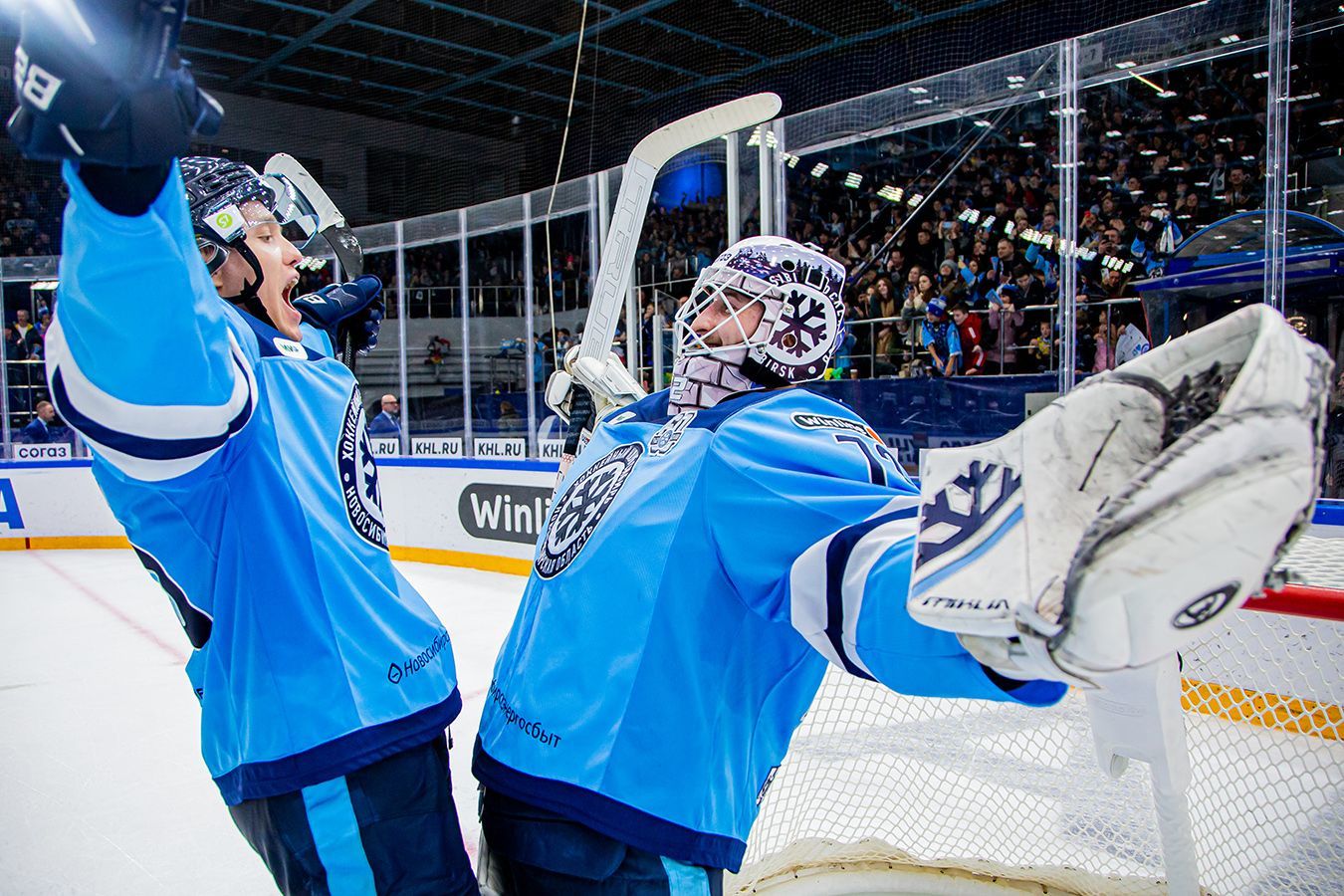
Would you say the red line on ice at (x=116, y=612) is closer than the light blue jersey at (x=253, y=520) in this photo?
No

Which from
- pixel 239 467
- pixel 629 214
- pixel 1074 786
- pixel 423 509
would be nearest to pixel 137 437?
pixel 239 467

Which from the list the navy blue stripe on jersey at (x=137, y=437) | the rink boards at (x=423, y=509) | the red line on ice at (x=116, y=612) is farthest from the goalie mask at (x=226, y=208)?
the rink boards at (x=423, y=509)

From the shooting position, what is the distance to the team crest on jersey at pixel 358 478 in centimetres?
113

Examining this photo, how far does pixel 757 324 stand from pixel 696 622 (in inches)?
17.4

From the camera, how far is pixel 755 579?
853 millimetres

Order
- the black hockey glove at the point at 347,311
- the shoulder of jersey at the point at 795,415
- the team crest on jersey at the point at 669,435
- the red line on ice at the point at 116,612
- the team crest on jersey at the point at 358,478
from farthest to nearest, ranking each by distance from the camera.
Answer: the red line on ice at the point at 116,612
the black hockey glove at the point at 347,311
the team crest on jersey at the point at 358,478
the team crest on jersey at the point at 669,435
the shoulder of jersey at the point at 795,415

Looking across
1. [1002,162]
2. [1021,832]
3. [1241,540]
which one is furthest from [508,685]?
[1002,162]

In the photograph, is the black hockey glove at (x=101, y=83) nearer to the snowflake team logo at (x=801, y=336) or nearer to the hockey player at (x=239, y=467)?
the hockey player at (x=239, y=467)

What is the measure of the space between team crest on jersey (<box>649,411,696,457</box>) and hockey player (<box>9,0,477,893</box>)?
0.37 m

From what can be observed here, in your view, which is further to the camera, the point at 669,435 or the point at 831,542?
the point at 669,435

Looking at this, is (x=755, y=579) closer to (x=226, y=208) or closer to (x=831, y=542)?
(x=831, y=542)

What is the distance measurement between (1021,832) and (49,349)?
1.95 m

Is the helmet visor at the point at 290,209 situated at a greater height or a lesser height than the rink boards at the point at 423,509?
greater

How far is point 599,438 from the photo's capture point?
4.04 feet
